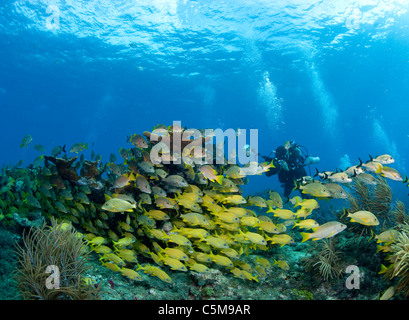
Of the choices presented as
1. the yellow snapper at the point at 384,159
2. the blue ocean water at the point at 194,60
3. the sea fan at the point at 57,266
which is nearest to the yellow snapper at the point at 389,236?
the yellow snapper at the point at 384,159

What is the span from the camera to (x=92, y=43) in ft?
95.2

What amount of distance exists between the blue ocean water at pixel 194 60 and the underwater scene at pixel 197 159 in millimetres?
243

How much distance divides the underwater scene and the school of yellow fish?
41mm

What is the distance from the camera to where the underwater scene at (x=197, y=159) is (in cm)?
461

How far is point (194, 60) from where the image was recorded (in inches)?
1332

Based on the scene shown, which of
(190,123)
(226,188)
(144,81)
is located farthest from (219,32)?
(190,123)

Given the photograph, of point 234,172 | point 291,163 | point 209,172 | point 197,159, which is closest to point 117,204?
point 209,172

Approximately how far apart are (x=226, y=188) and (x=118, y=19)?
25.3 m

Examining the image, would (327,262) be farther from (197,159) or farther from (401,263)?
(197,159)

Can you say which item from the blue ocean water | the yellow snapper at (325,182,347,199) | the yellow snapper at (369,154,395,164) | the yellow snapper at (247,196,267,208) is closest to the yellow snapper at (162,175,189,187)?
the yellow snapper at (247,196,267,208)

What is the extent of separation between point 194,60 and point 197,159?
31.2 meters

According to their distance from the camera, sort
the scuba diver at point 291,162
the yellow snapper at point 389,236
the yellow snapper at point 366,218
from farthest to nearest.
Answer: the scuba diver at point 291,162
the yellow snapper at point 366,218
the yellow snapper at point 389,236

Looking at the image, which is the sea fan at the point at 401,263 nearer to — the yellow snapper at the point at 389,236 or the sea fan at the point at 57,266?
the yellow snapper at the point at 389,236
